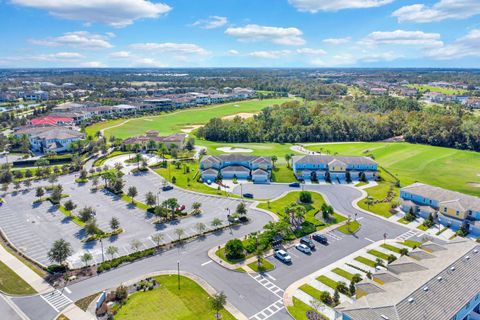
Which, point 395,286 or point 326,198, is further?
point 326,198

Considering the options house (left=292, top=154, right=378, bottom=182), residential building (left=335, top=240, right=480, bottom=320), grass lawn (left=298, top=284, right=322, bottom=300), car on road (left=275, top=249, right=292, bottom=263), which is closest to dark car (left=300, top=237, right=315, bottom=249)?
car on road (left=275, top=249, right=292, bottom=263)

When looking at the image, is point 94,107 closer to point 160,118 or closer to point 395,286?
point 160,118

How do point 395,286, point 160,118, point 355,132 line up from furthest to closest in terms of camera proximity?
1. point 160,118
2. point 355,132
3. point 395,286


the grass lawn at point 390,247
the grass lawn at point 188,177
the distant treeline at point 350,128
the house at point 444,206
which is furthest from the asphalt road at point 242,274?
the distant treeline at point 350,128

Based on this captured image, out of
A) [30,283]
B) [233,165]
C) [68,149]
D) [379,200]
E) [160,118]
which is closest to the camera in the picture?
[30,283]

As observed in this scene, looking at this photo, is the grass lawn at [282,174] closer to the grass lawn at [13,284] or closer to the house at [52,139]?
the grass lawn at [13,284]

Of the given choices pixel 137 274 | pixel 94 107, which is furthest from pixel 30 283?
pixel 94 107

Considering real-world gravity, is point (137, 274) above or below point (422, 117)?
below

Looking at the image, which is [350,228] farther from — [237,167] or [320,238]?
[237,167]
